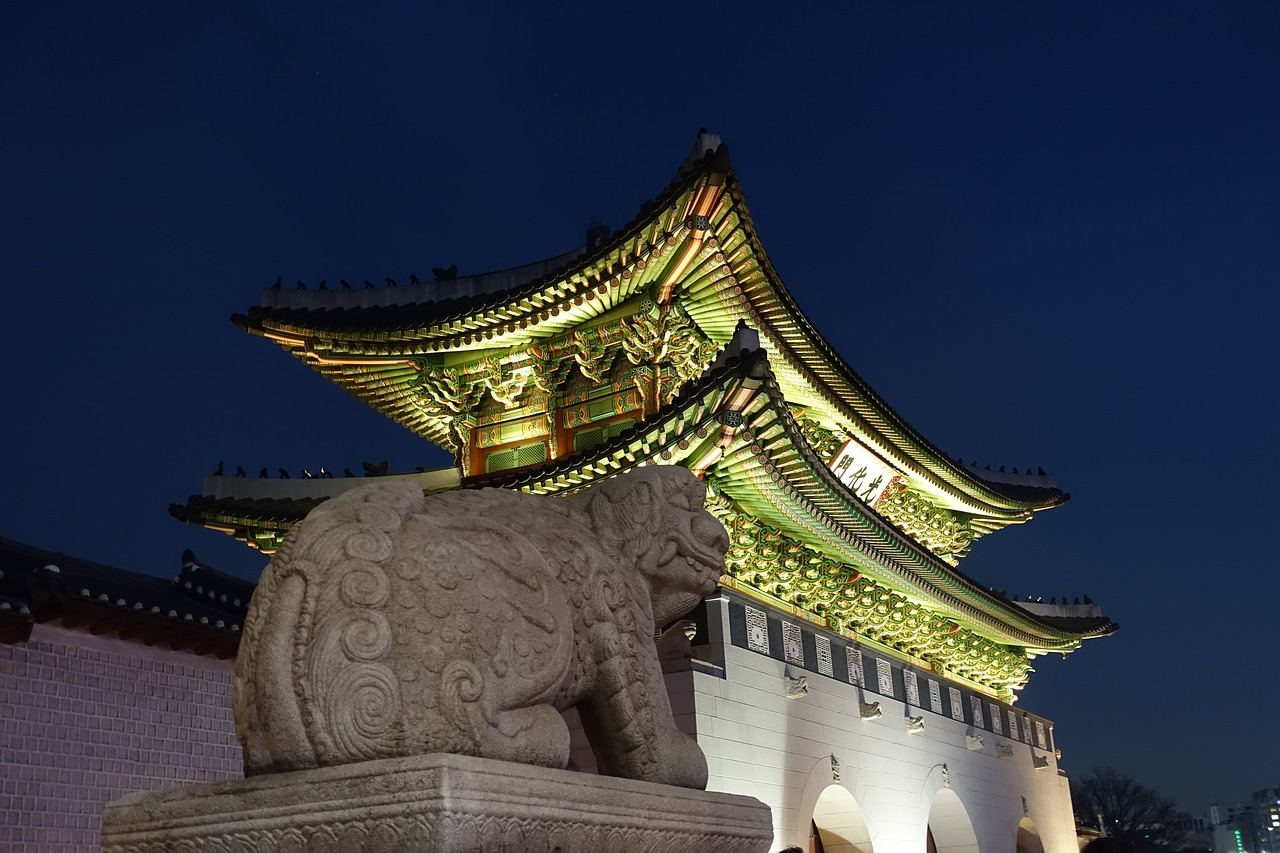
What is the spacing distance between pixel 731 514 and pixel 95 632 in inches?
274

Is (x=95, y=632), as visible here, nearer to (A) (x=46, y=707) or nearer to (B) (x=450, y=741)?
(A) (x=46, y=707)

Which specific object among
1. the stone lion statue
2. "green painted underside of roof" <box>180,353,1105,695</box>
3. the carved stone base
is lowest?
the carved stone base

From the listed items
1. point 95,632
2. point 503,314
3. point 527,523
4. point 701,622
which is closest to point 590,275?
point 503,314

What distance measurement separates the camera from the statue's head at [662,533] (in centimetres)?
431

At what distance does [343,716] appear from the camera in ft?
10.9

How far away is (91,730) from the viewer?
11602 mm

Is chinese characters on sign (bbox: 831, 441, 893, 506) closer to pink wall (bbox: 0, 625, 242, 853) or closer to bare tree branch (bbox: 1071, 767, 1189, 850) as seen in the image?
pink wall (bbox: 0, 625, 242, 853)

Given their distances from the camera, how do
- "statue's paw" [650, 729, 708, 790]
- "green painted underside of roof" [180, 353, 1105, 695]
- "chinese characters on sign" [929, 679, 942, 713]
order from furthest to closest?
"chinese characters on sign" [929, 679, 942, 713]
"green painted underside of roof" [180, 353, 1105, 695]
"statue's paw" [650, 729, 708, 790]

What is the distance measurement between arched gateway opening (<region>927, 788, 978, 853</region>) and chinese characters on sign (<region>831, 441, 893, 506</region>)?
5010mm

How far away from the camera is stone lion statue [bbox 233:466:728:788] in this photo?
11.0ft

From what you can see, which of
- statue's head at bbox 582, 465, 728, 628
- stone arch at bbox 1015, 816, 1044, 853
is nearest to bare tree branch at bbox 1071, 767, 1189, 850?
stone arch at bbox 1015, 816, 1044, 853

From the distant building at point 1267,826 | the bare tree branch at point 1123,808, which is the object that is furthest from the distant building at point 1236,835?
the bare tree branch at point 1123,808

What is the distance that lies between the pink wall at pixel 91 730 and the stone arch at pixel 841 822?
750 centimetres

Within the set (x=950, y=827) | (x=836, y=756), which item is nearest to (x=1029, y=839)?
(x=950, y=827)
